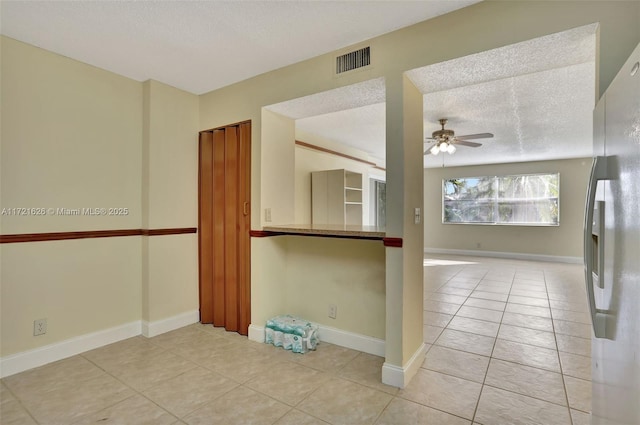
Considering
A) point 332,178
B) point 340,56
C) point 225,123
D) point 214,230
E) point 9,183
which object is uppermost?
point 340,56

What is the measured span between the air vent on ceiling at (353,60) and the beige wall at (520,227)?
6.75 m

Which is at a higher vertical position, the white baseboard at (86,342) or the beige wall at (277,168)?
the beige wall at (277,168)

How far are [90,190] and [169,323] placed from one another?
4.76 ft

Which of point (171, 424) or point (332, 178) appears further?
point (332, 178)

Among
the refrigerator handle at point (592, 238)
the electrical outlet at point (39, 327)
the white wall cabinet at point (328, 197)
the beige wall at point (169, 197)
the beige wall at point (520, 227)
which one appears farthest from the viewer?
the beige wall at point (520, 227)

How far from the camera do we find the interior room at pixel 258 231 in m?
1.87

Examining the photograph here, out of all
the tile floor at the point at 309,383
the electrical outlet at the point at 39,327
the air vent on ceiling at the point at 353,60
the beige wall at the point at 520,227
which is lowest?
the tile floor at the point at 309,383

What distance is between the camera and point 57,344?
2.47 metres

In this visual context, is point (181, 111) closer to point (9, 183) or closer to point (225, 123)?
point (225, 123)

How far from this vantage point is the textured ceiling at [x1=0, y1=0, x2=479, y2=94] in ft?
6.20

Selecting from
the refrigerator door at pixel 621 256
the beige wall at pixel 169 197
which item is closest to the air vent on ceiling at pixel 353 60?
the refrigerator door at pixel 621 256

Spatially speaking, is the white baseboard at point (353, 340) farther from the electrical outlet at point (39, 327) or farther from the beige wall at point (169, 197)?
the electrical outlet at point (39, 327)

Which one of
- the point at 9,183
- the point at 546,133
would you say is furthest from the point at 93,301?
the point at 546,133

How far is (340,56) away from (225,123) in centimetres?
138
